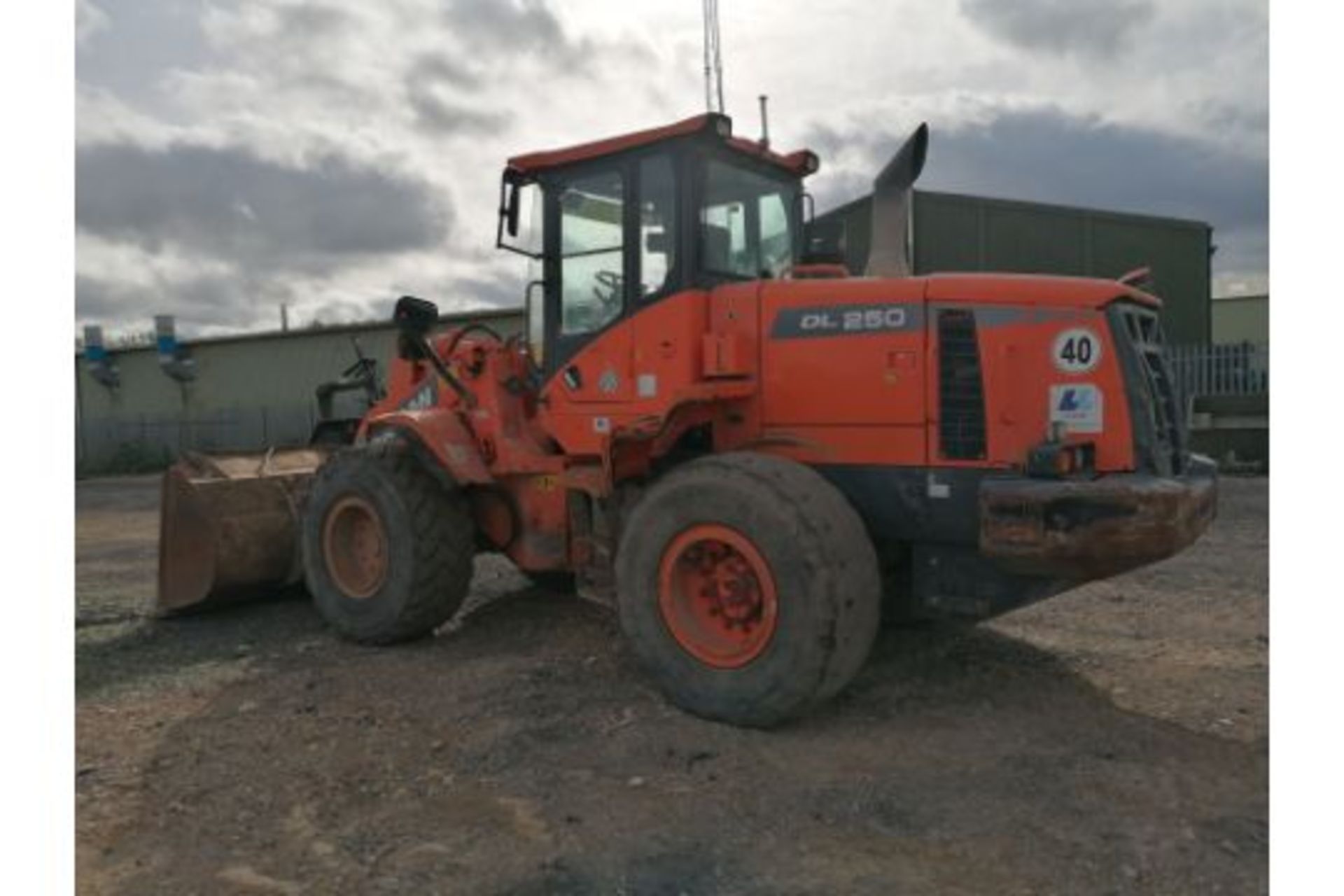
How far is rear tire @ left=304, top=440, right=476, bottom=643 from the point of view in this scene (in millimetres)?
6449

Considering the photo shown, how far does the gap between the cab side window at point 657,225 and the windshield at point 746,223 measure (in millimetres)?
178

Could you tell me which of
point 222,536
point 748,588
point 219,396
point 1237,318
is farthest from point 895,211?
point 1237,318

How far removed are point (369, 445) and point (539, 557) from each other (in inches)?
52.6

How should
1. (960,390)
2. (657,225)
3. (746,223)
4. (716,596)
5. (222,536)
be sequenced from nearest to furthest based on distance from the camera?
(960,390)
(716,596)
(657,225)
(746,223)
(222,536)

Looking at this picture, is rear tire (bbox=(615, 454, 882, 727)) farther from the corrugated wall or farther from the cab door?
the corrugated wall

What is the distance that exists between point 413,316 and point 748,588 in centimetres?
309

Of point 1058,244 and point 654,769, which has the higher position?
point 1058,244

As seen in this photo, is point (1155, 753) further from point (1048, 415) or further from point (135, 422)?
point (135, 422)

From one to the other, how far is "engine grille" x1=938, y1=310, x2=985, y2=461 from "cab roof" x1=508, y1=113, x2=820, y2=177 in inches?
64.3

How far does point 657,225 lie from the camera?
19.1ft

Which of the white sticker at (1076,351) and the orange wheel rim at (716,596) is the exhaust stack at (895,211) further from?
the orange wheel rim at (716,596)

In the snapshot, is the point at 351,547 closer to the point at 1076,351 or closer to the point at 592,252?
the point at 592,252

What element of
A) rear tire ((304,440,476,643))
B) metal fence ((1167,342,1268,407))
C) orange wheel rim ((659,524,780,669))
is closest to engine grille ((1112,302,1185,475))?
orange wheel rim ((659,524,780,669))

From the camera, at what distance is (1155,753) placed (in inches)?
177
